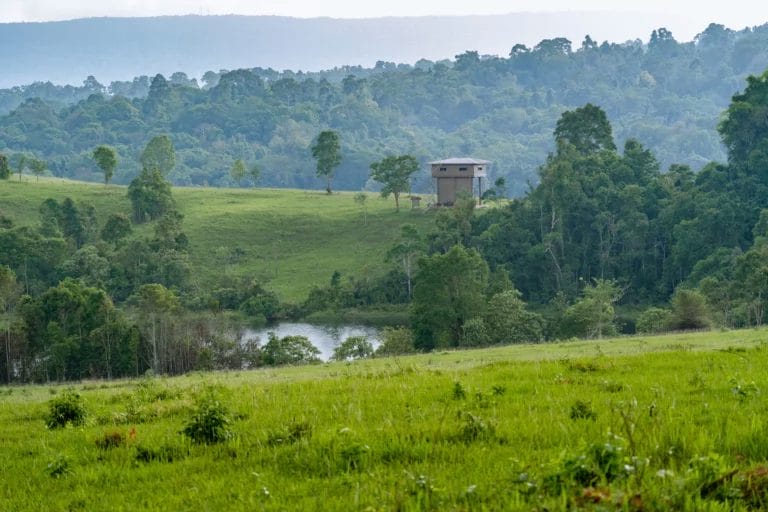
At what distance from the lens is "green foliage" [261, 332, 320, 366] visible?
4897cm

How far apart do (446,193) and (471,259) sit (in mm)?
48175

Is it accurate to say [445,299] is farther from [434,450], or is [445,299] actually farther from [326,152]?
[326,152]

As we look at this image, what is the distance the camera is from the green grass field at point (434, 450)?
5.84 metres

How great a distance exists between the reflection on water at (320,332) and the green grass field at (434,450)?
2117 inches

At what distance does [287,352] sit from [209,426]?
40.9 m

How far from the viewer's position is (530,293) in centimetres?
8394

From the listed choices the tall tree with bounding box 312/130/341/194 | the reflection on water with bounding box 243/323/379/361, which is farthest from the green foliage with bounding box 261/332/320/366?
the tall tree with bounding box 312/130/341/194

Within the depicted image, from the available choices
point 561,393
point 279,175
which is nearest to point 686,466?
point 561,393

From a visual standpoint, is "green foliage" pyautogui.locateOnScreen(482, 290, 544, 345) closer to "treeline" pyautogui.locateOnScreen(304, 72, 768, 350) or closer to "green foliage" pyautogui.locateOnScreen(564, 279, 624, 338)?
"green foliage" pyautogui.locateOnScreen(564, 279, 624, 338)

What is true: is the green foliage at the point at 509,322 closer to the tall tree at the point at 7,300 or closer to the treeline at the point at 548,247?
the treeline at the point at 548,247

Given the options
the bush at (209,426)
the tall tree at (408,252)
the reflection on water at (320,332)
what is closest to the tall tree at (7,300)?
the reflection on water at (320,332)

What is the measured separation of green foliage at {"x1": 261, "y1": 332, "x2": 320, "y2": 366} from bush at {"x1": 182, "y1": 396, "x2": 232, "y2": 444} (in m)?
39.6

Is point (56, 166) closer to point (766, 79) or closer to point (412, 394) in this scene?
point (766, 79)

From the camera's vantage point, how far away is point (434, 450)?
24.9 ft
